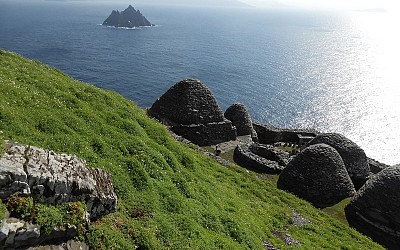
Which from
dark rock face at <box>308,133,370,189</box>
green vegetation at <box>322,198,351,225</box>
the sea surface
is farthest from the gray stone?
the sea surface

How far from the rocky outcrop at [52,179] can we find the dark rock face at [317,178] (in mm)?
25855

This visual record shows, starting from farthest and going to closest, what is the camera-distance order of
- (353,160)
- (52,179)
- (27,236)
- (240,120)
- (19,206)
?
(240,120), (353,160), (52,179), (19,206), (27,236)

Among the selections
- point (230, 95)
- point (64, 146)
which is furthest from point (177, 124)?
point (230, 95)

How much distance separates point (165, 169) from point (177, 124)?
2718 centimetres

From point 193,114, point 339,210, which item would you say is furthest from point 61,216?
point 193,114

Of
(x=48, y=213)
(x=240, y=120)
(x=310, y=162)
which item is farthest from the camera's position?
(x=240, y=120)

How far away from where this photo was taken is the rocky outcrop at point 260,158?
41.3 meters

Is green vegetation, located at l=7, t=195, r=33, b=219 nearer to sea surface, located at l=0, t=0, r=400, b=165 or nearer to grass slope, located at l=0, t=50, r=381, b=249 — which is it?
grass slope, located at l=0, t=50, r=381, b=249

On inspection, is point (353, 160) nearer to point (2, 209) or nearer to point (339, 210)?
point (339, 210)

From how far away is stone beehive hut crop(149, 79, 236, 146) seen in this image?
47.2 metres

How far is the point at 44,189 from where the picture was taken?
38.8 feet

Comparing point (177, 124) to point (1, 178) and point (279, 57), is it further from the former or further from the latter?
point (279, 57)

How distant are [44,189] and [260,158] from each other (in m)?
33.4

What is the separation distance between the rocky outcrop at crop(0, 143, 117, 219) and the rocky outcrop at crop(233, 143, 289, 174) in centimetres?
2886
